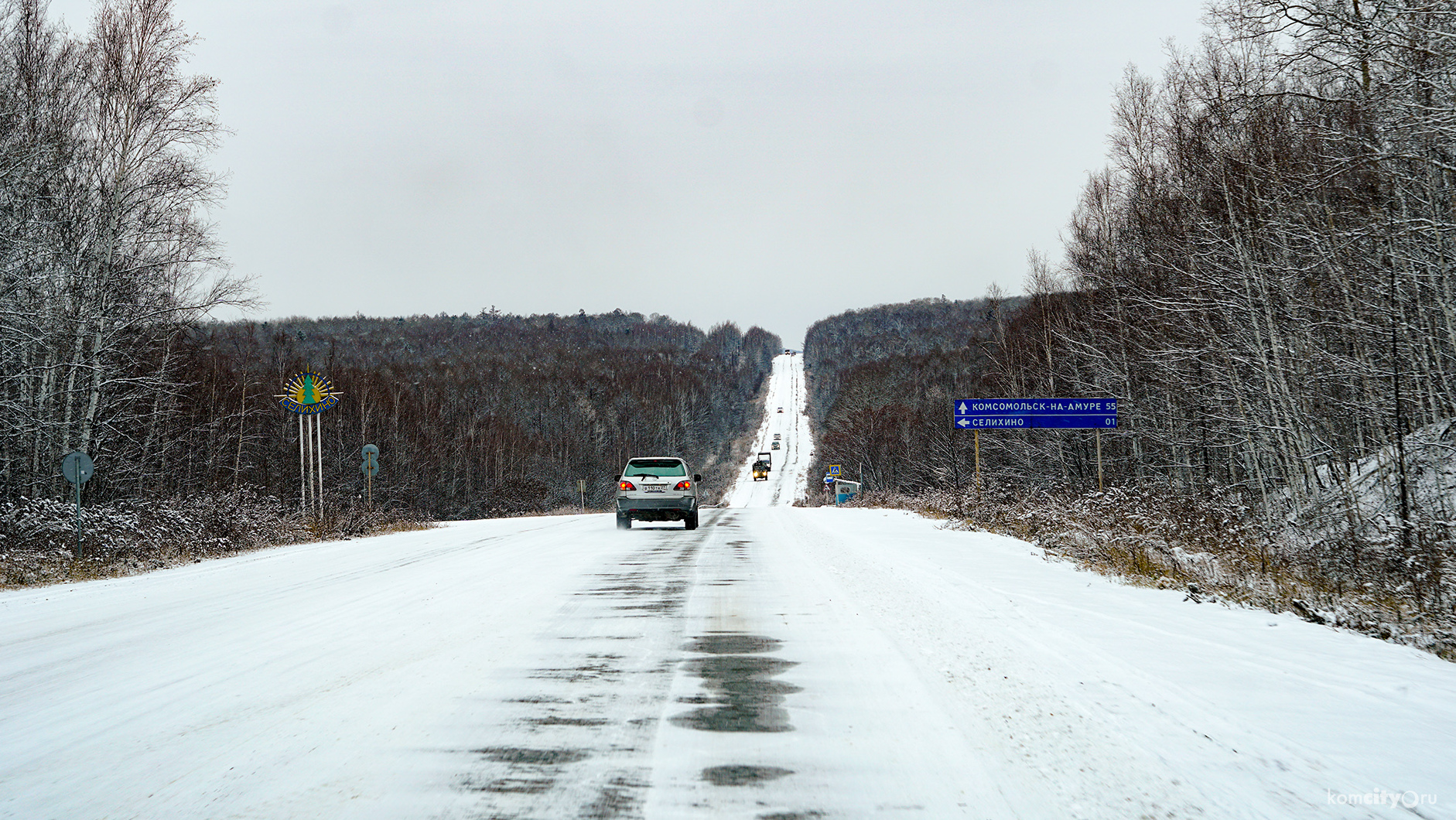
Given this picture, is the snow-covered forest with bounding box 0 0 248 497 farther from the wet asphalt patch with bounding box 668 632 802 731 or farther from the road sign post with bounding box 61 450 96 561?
the wet asphalt patch with bounding box 668 632 802 731

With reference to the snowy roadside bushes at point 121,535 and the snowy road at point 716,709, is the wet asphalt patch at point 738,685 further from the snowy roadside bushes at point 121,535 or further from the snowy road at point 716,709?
the snowy roadside bushes at point 121,535

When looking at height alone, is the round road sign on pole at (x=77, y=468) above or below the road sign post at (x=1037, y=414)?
below

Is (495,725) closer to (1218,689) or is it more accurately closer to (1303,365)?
(1218,689)

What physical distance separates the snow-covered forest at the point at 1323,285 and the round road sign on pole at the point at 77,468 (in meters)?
16.3

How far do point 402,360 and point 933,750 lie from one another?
127 metres

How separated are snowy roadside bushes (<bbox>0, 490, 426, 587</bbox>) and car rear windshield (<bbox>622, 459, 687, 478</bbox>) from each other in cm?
840

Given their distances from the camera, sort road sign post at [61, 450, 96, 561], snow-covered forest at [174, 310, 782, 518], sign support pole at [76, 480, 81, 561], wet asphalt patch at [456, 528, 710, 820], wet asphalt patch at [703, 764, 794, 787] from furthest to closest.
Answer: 1. snow-covered forest at [174, 310, 782, 518]
2. road sign post at [61, 450, 96, 561]
3. sign support pole at [76, 480, 81, 561]
4. wet asphalt patch at [703, 764, 794, 787]
5. wet asphalt patch at [456, 528, 710, 820]

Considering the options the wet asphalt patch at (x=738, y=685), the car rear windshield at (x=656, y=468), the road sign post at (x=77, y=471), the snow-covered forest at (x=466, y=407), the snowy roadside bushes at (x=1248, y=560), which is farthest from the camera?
the snow-covered forest at (x=466, y=407)

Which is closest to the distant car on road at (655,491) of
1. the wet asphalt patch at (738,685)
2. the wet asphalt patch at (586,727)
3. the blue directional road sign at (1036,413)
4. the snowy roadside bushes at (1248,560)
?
the blue directional road sign at (1036,413)

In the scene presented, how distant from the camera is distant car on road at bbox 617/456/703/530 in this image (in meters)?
19.8

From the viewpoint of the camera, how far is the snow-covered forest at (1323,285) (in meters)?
9.02

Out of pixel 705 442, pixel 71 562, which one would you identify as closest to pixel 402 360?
pixel 705 442

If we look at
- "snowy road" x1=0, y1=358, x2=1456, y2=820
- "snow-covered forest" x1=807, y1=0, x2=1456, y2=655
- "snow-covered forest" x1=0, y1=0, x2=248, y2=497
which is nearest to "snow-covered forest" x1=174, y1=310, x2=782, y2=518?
"snow-covered forest" x1=0, y1=0, x2=248, y2=497

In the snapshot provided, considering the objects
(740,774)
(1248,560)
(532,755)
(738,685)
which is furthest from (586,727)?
(1248,560)
